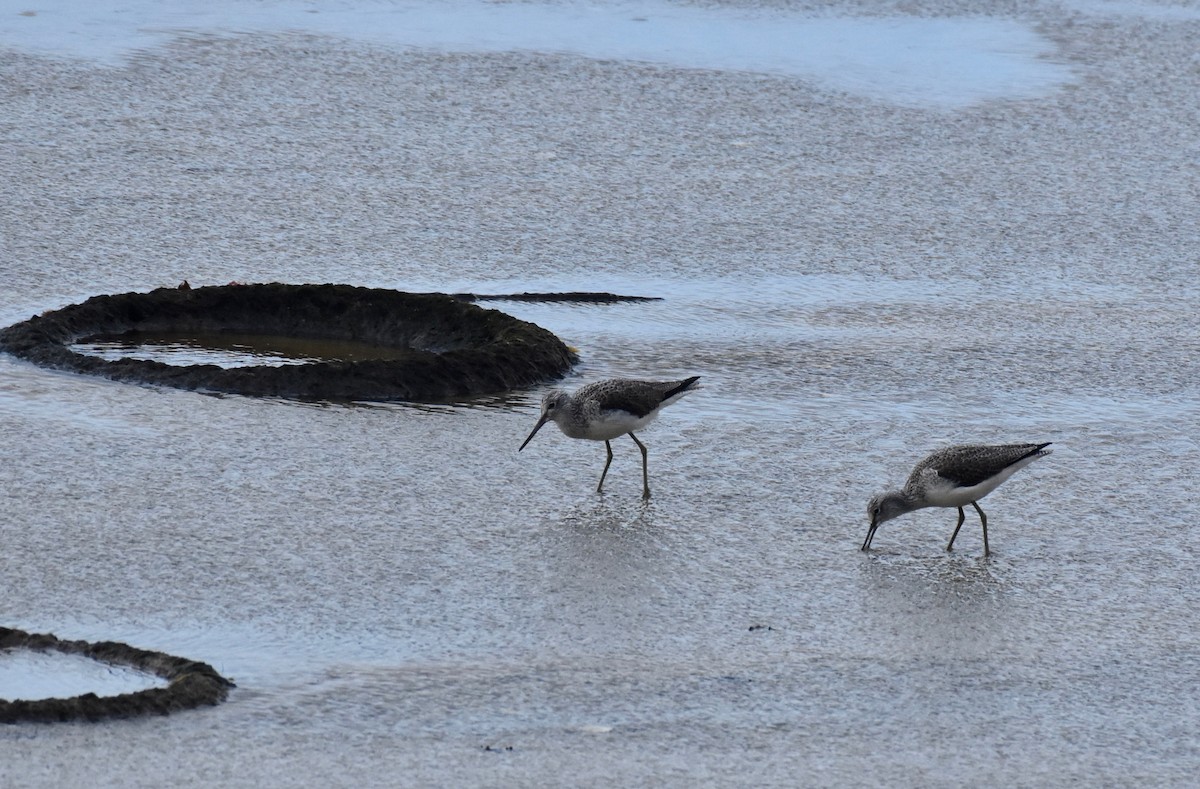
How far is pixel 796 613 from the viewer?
5.79 meters

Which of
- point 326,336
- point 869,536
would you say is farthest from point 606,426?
point 326,336

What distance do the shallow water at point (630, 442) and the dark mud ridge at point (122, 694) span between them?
0.07 metres

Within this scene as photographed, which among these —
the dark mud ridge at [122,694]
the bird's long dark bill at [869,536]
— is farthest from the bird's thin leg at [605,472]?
the dark mud ridge at [122,694]

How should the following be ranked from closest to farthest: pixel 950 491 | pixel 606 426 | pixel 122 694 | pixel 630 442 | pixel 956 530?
1. pixel 122 694
2. pixel 950 491
3. pixel 956 530
4. pixel 606 426
5. pixel 630 442

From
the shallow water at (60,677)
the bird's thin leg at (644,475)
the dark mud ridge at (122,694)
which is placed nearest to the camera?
the dark mud ridge at (122,694)

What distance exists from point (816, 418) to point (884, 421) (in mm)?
302

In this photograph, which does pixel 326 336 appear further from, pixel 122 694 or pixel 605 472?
pixel 122 694

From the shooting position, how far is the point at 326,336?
8812 millimetres

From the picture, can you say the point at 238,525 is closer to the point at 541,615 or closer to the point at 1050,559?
the point at 541,615

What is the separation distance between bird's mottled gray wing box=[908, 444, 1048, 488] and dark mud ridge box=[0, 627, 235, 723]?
278 cm

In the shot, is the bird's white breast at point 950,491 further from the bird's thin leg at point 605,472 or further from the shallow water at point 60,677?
the shallow water at point 60,677

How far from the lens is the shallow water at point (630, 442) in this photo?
5.00 m

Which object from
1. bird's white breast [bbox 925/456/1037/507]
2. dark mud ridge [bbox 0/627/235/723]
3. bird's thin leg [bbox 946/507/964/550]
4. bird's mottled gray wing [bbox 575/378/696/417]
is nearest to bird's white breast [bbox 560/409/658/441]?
bird's mottled gray wing [bbox 575/378/696/417]

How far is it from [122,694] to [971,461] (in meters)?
3.20
